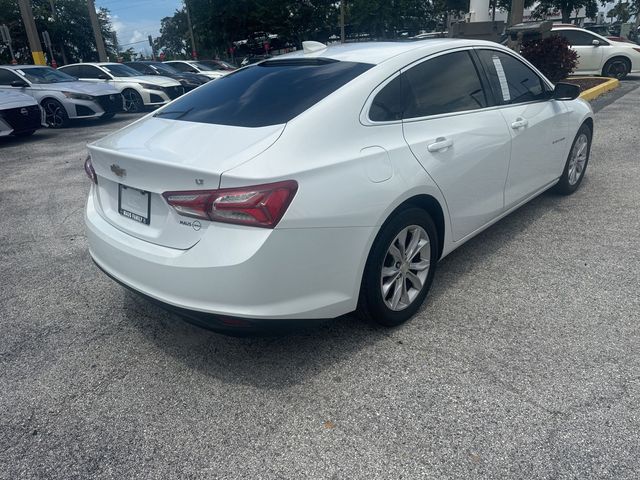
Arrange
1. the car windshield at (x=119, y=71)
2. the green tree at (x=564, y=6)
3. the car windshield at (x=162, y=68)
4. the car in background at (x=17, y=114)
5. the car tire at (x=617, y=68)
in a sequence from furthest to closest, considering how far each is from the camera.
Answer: the green tree at (x=564, y=6) < the car windshield at (x=162, y=68) < the car tire at (x=617, y=68) < the car windshield at (x=119, y=71) < the car in background at (x=17, y=114)

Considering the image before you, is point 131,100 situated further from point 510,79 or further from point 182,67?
point 510,79

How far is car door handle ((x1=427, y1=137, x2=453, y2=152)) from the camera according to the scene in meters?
2.92

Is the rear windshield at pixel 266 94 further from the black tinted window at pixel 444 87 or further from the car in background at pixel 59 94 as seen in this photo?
the car in background at pixel 59 94

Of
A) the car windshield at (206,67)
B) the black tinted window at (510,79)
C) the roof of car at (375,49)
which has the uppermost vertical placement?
the roof of car at (375,49)

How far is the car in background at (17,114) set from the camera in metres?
9.26

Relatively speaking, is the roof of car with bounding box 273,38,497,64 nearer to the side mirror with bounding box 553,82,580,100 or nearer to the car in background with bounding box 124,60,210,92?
the side mirror with bounding box 553,82,580,100

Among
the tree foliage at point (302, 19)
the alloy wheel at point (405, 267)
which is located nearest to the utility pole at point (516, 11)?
the alloy wheel at point (405, 267)

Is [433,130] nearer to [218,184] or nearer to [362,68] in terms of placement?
[362,68]

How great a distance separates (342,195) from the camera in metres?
2.39

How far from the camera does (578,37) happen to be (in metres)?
14.6

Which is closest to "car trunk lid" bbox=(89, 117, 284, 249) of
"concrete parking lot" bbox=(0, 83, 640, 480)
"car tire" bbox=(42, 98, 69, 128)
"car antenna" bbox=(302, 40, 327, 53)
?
"concrete parking lot" bbox=(0, 83, 640, 480)

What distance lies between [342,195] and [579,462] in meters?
1.52

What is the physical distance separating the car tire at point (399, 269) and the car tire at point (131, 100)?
41.2ft

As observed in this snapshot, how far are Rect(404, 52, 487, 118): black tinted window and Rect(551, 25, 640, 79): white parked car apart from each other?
43.1ft
